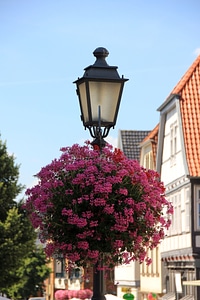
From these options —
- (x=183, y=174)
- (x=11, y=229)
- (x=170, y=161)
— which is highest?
(x=170, y=161)

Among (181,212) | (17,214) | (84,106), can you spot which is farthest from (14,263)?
(84,106)

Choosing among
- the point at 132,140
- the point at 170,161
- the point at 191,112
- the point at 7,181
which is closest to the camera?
the point at 191,112

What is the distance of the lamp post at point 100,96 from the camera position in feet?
35.0

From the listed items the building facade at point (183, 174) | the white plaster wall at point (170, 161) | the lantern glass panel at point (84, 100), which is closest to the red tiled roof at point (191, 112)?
the building facade at point (183, 174)

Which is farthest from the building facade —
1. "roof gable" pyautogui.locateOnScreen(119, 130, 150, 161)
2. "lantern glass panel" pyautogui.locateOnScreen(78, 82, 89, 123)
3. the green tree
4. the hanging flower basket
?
the hanging flower basket

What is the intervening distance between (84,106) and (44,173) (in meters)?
0.95

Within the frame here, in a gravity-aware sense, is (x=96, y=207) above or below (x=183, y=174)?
below

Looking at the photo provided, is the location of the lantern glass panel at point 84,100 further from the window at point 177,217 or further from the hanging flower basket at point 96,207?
the window at point 177,217

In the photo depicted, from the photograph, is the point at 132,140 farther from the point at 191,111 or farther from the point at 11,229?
the point at 191,111

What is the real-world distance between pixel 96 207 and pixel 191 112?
31.1 meters

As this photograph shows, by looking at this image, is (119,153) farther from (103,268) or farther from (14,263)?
(14,263)

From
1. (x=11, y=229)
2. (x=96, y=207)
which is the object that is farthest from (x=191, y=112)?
(x=96, y=207)

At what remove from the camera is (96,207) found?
396 inches

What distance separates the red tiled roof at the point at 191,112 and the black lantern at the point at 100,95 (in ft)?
92.4
